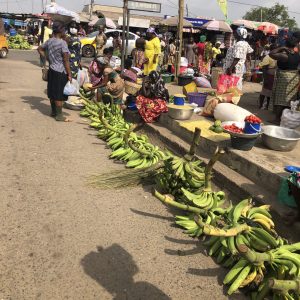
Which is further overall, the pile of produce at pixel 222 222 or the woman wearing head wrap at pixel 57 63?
the woman wearing head wrap at pixel 57 63

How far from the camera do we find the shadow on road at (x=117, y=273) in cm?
277

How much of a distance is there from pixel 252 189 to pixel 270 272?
1.41 m

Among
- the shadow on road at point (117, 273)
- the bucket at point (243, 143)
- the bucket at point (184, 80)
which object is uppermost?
the bucket at point (184, 80)

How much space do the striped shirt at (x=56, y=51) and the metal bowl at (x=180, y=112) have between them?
89.3 inches

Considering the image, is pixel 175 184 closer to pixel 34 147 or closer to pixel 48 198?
pixel 48 198

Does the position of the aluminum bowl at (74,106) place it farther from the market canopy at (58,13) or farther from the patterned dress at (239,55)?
the market canopy at (58,13)

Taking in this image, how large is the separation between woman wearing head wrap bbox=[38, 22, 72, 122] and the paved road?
A: 183 cm

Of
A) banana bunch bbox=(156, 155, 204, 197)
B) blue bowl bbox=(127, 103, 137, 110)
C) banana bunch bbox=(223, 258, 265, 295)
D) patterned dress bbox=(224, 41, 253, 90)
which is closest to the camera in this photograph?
banana bunch bbox=(223, 258, 265, 295)

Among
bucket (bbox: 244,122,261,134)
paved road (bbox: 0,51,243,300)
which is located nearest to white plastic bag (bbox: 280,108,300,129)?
bucket (bbox: 244,122,261,134)

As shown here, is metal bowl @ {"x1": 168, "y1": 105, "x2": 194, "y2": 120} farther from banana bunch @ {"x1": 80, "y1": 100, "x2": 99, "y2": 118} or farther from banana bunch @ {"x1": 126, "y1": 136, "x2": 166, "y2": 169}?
banana bunch @ {"x1": 80, "y1": 100, "x2": 99, "y2": 118}

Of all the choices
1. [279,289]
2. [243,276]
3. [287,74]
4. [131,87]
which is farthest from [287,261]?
[131,87]

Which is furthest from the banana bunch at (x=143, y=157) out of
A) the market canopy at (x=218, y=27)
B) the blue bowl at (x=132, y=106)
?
the market canopy at (x=218, y=27)

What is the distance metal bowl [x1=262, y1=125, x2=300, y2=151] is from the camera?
4746 mm

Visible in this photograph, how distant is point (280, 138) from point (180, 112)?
210 cm
